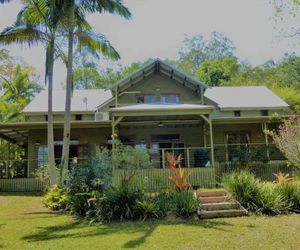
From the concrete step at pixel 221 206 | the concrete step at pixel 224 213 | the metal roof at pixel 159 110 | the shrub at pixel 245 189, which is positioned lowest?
the concrete step at pixel 224 213

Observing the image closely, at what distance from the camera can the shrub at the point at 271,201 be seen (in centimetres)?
1192

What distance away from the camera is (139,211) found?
38.5ft

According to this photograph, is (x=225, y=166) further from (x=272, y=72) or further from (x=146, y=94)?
(x=272, y=72)

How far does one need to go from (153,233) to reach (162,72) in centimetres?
1453

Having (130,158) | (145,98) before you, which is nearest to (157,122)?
(145,98)

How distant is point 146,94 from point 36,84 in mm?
26489

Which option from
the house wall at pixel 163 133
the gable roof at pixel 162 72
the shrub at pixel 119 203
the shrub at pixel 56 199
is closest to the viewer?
the shrub at pixel 119 203

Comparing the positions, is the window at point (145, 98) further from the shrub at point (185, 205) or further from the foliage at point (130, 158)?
the shrub at point (185, 205)

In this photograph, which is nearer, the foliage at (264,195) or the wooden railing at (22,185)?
the foliage at (264,195)

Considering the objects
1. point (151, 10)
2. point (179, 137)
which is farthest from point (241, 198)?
point (179, 137)

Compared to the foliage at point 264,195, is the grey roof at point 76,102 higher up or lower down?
higher up

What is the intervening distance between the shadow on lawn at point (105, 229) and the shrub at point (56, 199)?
2.29 meters

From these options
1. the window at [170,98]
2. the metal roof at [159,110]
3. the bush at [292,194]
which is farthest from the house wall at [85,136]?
the bush at [292,194]

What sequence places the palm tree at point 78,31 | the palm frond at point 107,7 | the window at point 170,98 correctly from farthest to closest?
1. the window at point 170,98
2. the palm frond at point 107,7
3. the palm tree at point 78,31
